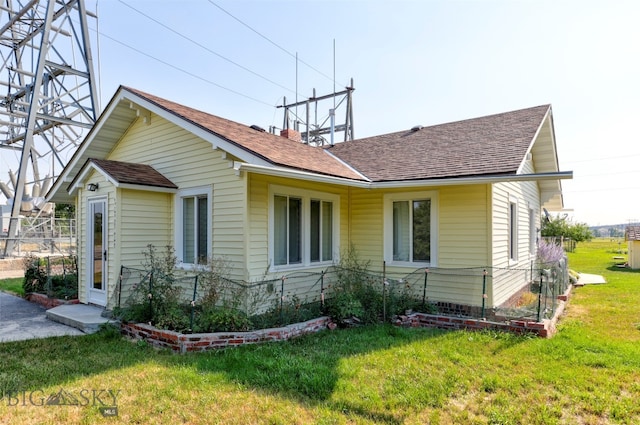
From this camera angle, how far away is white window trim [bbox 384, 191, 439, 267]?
7.99 meters

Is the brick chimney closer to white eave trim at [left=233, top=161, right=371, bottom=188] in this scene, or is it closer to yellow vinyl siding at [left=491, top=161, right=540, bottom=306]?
white eave trim at [left=233, top=161, right=371, bottom=188]

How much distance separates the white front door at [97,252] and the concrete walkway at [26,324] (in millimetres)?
908

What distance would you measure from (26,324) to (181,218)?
11.2 feet

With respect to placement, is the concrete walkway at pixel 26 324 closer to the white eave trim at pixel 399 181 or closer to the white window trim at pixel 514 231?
the white eave trim at pixel 399 181

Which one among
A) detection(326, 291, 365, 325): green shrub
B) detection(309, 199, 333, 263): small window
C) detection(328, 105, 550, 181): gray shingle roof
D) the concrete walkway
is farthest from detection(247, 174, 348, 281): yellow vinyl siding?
the concrete walkway

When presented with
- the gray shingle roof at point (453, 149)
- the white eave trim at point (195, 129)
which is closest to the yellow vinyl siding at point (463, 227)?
the gray shingle roof at point (453, 149)

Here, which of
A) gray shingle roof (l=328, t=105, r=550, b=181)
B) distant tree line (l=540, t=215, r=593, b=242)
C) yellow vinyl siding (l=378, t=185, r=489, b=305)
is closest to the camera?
yellow vinyl siding (l=378, t=185, r=489, b=305)

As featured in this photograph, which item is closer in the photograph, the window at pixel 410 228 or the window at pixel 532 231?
the window at pixel 410 228

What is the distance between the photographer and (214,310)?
605cm

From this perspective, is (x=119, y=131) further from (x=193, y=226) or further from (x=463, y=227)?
(x=463, y=227)

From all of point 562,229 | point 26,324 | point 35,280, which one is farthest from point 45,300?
point 562,229

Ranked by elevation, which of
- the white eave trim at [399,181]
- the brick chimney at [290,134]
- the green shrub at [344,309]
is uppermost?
the brick chimney at [290,134]

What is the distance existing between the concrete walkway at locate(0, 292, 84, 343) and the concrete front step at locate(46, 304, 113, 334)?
9 centimetres

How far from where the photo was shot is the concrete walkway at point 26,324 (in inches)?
252
